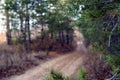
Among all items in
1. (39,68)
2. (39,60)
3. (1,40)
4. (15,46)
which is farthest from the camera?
(1,40)

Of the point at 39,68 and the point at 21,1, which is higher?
the point at 21,1

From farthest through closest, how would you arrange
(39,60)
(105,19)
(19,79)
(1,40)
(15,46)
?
(1,40) → (15,46) → (39,60) → (19,79) → (105,19)

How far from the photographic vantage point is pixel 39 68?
20406mm

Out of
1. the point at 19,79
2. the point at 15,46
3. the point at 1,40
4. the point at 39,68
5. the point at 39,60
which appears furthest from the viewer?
the point at 1,40

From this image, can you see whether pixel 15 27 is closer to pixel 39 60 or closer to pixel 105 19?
pixel 39 60

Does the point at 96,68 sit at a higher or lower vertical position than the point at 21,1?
lower

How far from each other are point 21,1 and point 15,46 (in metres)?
3.88

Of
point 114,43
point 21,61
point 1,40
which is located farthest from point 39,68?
point 114,43

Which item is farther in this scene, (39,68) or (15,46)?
(15,46)

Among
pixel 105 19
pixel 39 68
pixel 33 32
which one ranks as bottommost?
pixel 39 68

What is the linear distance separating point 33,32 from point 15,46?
2237 mm

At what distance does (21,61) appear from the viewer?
21047 mm

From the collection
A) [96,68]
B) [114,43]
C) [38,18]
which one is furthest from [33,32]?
[114,43]

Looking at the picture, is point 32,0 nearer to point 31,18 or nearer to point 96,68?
point 31,18
